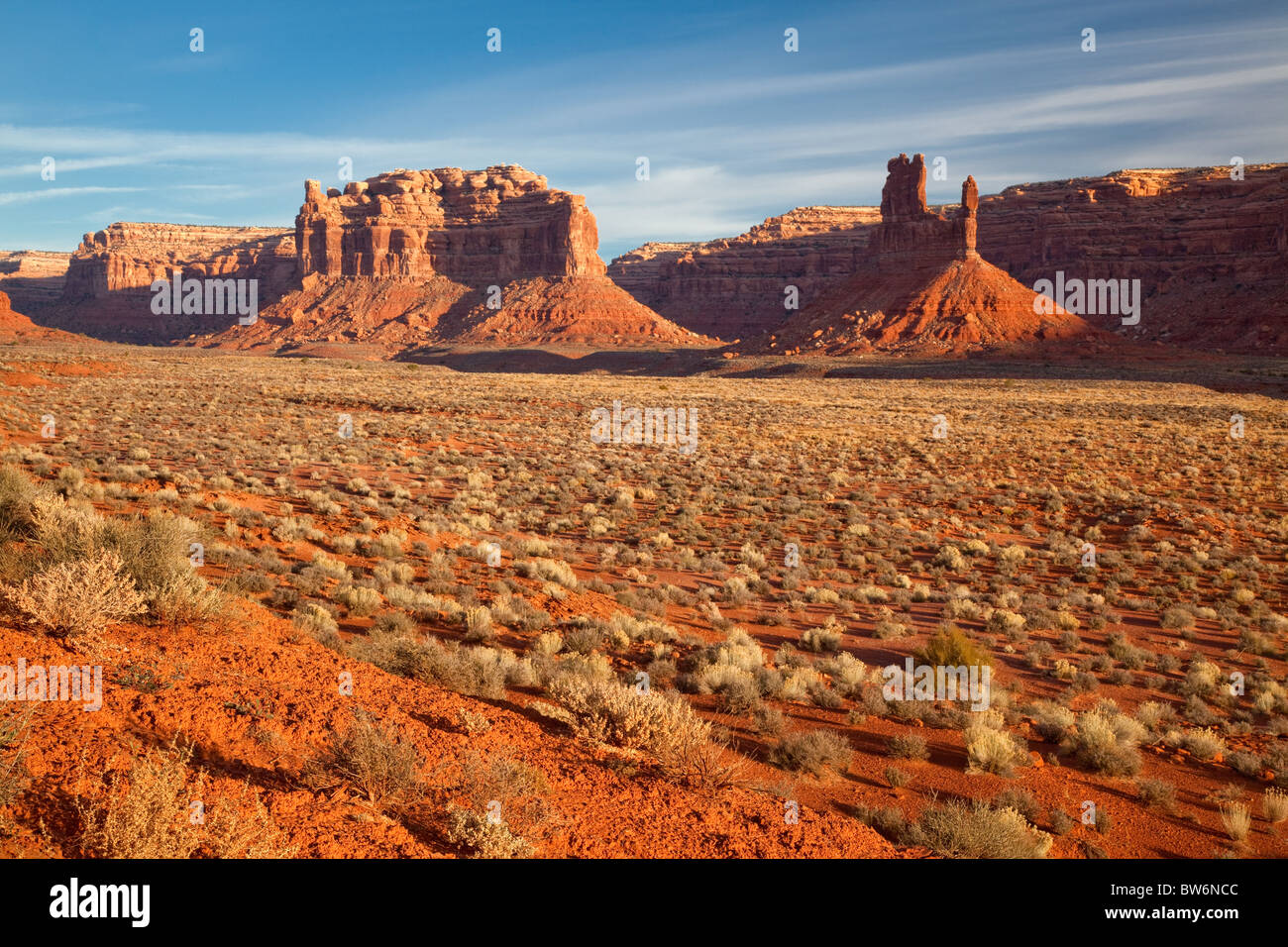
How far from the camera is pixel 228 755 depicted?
14.4 ft

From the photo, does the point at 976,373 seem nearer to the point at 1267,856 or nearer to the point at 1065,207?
the point at 1267,856

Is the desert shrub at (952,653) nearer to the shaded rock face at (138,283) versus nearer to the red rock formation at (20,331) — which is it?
the red rock formation at (20,331)

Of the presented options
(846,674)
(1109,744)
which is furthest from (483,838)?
(1109,744)

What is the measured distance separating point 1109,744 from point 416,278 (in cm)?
14625

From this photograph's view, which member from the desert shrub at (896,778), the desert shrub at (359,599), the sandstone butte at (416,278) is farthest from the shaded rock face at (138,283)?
the desert shrub at (896,778)

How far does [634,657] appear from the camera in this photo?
828 centimetres

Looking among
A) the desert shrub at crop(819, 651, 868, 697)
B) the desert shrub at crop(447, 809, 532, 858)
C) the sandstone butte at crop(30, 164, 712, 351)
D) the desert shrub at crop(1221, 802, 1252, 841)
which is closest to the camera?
the desert shrub at crop(447, 809, 532, 858)

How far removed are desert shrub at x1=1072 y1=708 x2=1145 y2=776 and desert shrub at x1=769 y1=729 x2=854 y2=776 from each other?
6.54 feet

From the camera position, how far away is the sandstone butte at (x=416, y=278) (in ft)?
402

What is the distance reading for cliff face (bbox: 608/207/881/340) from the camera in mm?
146500

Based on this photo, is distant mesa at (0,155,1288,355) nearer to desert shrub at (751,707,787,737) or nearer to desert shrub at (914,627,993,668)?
desert shrub at (914,627,993,668)

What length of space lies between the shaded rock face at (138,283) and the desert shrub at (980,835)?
161403 mm

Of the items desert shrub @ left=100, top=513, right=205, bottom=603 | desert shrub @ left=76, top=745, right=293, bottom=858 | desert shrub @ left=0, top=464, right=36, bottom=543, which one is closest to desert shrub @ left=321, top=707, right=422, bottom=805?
desert shrub @ left=76, top=745, right=293, bottom=858

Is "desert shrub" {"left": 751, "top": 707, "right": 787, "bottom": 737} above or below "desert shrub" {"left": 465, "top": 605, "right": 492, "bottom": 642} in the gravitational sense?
below
